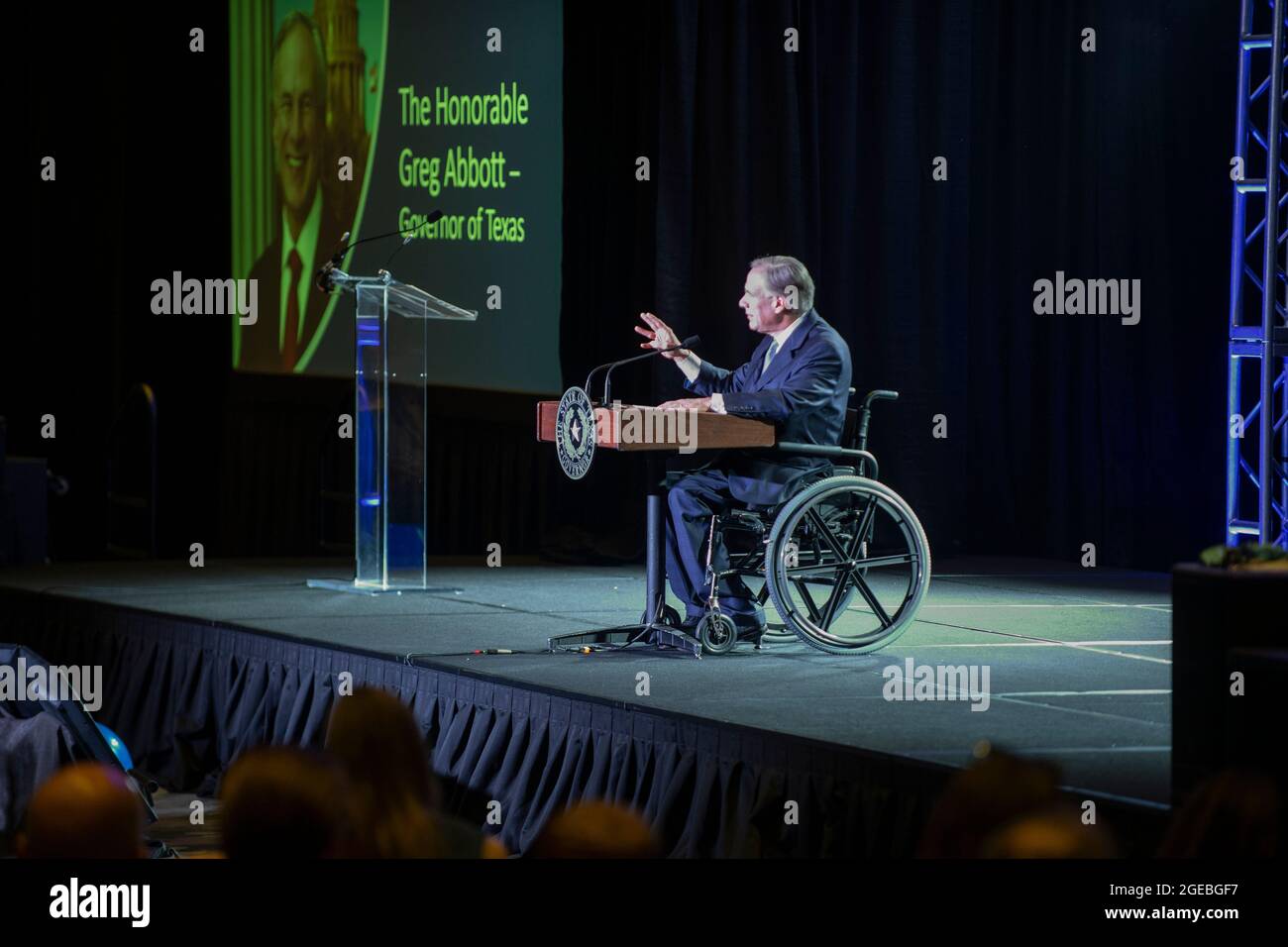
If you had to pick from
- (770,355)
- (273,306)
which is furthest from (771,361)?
(273,306)

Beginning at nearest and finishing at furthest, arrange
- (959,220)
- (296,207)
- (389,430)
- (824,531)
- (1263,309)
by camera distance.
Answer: (824,531) < (1263,309) < (389,430) < (959,220) < (296,207)

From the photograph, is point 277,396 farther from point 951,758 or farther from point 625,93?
point 951,758

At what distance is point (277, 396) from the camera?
8.21m

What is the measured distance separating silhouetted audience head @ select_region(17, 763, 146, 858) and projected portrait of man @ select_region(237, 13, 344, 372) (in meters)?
6.42

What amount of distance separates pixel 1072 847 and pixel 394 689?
10.5 feet

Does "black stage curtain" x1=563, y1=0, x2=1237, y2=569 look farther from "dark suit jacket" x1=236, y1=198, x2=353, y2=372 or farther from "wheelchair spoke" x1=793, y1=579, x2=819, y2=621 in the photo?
"wheelchair spoke" x1=793, y1=579, x2=819, y2=621

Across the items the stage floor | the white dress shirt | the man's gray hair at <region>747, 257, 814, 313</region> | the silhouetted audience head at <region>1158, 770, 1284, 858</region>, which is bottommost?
the stage floor

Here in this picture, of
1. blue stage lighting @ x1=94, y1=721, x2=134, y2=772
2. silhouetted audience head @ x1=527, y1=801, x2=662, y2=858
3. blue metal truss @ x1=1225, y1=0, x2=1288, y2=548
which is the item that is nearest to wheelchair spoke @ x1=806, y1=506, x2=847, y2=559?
blue metal truss @ x1=1225, y1=0, x2=1288, y2=548

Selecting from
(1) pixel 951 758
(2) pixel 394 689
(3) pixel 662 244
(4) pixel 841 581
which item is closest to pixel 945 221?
(3) pixel 662 244

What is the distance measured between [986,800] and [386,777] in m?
0.55

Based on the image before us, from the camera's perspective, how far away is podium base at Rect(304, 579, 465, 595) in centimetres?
A: 569

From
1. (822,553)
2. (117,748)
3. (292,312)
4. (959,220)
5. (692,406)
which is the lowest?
(117,748)

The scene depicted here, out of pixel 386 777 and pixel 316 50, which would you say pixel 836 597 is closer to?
pixel 386 777

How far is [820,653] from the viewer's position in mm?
4504
